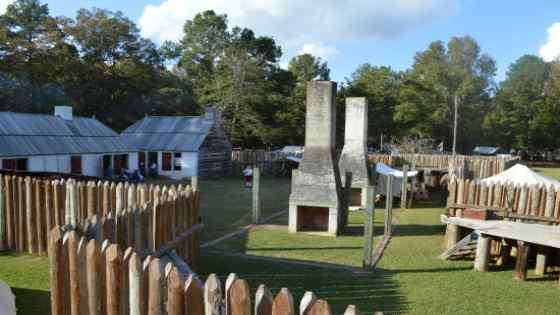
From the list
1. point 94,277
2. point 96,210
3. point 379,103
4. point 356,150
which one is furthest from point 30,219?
point 379,103

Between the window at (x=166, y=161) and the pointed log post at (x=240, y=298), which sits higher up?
the pointed log post at (x=240, y=298)

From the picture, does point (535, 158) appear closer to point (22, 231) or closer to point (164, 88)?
point (164, 88)

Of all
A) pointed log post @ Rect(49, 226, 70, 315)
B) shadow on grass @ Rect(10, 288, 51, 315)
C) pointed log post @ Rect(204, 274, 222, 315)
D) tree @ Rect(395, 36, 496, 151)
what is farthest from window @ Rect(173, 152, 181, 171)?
tree @ Rect(395, 36, 496, 151)

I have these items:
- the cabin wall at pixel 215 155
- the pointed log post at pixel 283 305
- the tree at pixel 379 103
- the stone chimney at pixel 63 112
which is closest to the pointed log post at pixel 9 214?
the pointed log post at pixel 283 305

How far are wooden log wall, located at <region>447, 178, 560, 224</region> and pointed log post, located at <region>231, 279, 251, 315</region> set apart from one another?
31.9 feet

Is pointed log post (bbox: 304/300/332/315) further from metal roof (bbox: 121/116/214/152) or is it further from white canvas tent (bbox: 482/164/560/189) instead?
metal roof (bbox: 121/116/214/152)

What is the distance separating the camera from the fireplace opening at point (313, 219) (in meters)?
12.4

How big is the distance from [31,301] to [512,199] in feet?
36.2

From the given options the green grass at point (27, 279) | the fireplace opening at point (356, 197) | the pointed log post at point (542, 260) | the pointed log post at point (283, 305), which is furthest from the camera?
the fireplace opening at point (356, 197)

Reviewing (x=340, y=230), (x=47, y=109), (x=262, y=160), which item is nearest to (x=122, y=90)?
(x=47, y=109)

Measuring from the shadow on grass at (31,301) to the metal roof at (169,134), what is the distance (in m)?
20.5

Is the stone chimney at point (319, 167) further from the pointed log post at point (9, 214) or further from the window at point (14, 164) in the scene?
the window at point (14, 164)

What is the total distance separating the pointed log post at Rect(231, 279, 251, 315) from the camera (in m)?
2.62

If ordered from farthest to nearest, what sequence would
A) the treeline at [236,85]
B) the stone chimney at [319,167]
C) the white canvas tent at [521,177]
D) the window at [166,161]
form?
the treeline at [236,85] → the window at [166,161] → the white canvas tent at [521,177] → the stone chimney at [319,167]
